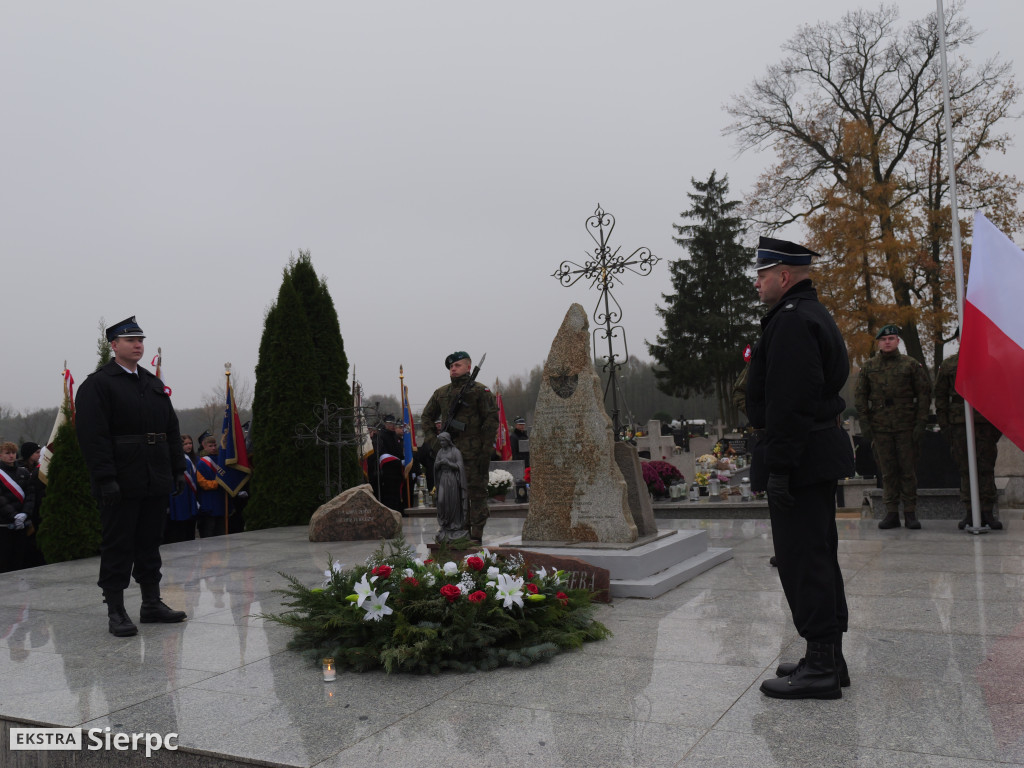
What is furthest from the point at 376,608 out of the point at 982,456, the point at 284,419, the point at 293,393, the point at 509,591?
the point at 293,393

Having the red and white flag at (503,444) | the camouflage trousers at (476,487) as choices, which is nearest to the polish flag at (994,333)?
the camouflage trousers at (476,487)

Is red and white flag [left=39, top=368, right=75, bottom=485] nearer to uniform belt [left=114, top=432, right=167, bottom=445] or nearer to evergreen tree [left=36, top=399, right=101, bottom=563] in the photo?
evergreen tree [left=36, top=399, right=101, bottom=563]

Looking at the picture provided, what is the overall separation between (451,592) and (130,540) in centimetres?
248

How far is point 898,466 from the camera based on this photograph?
8.87 m

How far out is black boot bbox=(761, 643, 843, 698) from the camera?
3531 mm

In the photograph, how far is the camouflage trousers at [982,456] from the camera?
8289mm

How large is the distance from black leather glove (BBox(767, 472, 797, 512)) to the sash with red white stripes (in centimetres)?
886

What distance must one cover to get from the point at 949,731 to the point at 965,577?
336 centimetres

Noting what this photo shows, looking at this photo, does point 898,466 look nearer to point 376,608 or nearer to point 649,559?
point 649,559

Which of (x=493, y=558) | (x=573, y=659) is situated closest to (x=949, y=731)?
(x=573, y=659)

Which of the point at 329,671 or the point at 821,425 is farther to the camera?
the point at 329,671

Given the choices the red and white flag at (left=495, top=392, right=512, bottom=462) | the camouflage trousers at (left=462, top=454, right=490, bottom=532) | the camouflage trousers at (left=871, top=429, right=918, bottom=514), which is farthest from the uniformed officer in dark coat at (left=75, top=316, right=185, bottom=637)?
the red and white flag at (left=495, top=392, right=512, bottom=462)

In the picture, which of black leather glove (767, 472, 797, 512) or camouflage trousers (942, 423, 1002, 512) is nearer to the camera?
black leather glove (767, 472, 797, 512)

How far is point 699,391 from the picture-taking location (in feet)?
140
